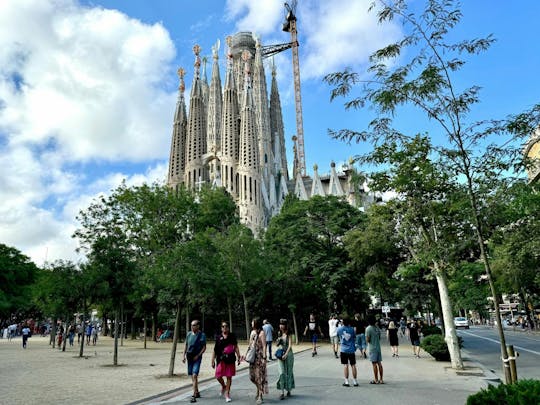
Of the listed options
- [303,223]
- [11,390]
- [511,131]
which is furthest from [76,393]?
[303,223]

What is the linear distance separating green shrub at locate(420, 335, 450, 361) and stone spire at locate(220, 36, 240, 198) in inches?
2179

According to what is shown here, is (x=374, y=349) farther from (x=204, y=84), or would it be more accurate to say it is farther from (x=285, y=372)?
(x=204, y=84)

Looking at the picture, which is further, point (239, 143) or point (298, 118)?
point (298, 118)

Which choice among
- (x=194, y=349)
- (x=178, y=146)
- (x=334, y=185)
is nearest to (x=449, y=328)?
(x=194, y=349)

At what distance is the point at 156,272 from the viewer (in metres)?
12.2

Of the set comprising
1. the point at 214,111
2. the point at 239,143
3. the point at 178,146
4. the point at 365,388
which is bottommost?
the point at 365,388

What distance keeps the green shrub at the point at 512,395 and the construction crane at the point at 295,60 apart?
9435 centimetres

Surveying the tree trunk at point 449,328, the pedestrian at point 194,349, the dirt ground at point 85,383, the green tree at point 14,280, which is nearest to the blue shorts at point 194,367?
the pedestrian at point 194,349

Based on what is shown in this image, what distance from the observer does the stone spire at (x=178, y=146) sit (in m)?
76.6

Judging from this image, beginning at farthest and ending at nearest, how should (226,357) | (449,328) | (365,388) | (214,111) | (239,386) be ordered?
(214,111) < (449,328) < (239,386) < (365,388) < (226,357)

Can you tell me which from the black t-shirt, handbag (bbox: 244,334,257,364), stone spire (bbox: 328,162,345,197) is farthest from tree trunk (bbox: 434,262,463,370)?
stone spire (bbox: 328,162,345,197)

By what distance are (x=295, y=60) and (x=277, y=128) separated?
2514cm

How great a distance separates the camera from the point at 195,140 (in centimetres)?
7600

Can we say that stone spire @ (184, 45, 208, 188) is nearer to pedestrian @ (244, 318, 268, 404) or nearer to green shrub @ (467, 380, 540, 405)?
pedestrian @ (244, 318, 268, 404)
